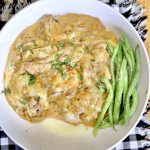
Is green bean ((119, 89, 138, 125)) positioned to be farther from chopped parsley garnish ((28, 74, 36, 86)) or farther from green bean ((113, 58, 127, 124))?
chopped parsley garnish ((28, 74, 36, 86))

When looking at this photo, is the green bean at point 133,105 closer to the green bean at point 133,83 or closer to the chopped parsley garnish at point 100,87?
the green bean at point 133,83

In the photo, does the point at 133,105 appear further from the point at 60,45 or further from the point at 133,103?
the point at 60,45

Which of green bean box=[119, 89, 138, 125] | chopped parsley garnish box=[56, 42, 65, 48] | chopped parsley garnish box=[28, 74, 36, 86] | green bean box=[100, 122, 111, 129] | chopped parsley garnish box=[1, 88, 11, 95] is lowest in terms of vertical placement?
green bean box=[100, 122, 111, 129]

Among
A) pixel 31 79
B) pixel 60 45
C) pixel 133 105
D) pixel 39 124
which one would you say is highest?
pixel 60 45

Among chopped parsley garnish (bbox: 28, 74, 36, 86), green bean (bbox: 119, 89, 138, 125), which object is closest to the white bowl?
green bean (bbox: 119, 89, 138, 125)

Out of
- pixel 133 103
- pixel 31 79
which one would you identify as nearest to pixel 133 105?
pixel 133 103

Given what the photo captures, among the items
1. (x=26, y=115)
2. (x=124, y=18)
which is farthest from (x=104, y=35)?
(x=26, y=115)

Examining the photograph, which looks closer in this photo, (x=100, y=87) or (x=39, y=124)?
(x=100, y=87)
